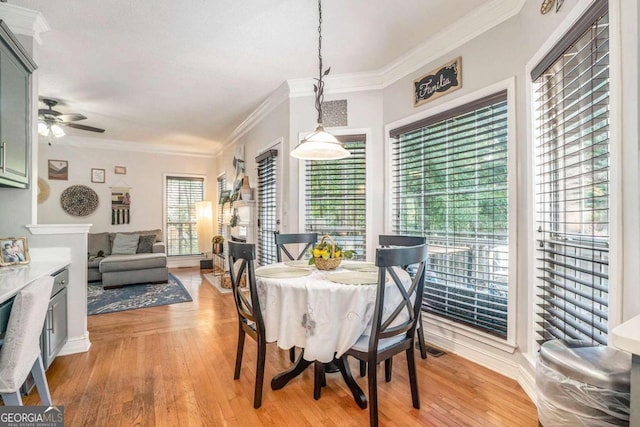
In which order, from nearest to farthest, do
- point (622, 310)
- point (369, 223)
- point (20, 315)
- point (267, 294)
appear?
point (622, 310) < point (20, 315) < point (267, 294) < point (369, 223)

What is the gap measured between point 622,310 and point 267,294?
1668 millimetres

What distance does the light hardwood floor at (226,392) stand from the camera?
1.81 metres

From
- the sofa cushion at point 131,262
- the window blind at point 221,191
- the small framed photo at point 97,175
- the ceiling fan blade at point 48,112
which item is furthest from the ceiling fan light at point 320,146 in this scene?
the small framed photo at point 97,175

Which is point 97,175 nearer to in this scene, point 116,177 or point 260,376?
point 116,177

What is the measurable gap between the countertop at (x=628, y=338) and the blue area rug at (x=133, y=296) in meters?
4.47

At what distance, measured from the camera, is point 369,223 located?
3.42m

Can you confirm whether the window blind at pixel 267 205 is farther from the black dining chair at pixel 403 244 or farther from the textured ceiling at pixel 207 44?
the black dining chair at pixel 403 244

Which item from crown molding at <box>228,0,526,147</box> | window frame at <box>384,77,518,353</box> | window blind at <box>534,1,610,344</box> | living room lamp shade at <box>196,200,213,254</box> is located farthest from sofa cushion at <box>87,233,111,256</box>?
window blind at <box>534,1,610,344</box>

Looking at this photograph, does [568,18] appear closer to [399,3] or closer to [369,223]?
[399,3]

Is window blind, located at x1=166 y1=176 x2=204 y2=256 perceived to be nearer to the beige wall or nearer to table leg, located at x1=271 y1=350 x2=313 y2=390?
the beige wall

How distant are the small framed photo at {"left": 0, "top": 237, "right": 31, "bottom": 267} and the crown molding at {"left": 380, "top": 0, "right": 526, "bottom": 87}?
349 centimetres

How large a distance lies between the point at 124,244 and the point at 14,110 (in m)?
4.01

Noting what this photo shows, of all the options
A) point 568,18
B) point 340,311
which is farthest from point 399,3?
point 340,311

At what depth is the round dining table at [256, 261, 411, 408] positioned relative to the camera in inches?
70.4
